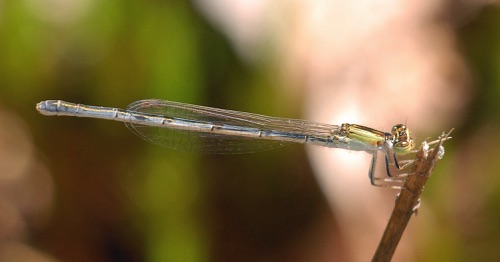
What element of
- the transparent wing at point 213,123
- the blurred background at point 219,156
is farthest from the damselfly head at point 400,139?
the blurred background at point 219,156

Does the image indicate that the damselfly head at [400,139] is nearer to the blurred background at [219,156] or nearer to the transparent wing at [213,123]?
the transparent wing at [213,123]

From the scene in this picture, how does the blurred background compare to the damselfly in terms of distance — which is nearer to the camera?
the damselfly

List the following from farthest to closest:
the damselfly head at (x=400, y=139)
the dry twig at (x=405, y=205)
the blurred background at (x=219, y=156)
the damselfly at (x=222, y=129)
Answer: the blurred background at (x=219, y=156) → the damselfly at (x=222, y=129) → the damselfly head at (x=400, y=139) → the dry twig at (x=405, y=205)

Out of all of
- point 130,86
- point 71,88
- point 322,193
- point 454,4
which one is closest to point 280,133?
point 322,193

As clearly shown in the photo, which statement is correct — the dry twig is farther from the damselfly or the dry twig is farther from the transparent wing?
the transparent wing

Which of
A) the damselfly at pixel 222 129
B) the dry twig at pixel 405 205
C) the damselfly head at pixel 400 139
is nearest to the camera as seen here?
the dry twig at pixel 405 205

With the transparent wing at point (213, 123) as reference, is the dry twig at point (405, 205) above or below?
below

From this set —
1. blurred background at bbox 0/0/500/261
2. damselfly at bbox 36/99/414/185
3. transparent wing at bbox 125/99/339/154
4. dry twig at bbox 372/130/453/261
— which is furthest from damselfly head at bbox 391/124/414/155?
dry twig at bbox 372/130/453/261
